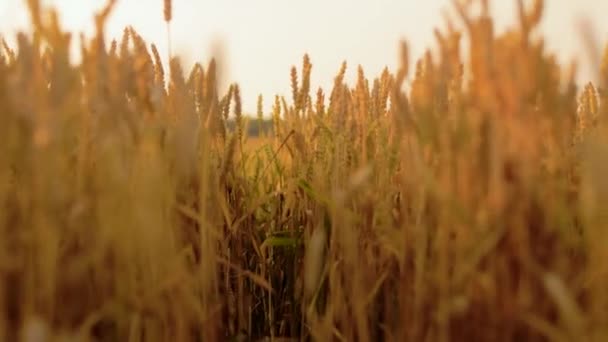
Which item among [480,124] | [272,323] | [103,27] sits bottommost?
[272,323]

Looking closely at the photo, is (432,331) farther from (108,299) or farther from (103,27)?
(103,27)

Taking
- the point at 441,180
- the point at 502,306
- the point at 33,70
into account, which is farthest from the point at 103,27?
the point at 502,306

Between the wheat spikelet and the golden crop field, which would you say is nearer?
the golden crop field

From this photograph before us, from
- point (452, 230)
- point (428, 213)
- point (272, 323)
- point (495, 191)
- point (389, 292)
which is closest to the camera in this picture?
point (495, 191)

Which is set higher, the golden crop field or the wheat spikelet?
the wheat spikelet

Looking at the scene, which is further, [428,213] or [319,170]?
[319,170]

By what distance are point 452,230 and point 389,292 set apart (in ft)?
0.85

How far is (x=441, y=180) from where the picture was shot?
80 cm

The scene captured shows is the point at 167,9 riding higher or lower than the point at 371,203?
higher

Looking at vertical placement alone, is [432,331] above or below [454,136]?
below

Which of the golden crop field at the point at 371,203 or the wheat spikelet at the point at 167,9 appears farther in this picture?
the wheat spikelet at the point at 167,9

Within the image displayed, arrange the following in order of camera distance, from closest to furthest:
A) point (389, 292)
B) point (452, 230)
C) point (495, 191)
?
point (495, 191) < point (452, 230) < point (389, 292)

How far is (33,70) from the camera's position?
0.81m

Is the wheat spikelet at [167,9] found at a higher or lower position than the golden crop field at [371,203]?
higher
